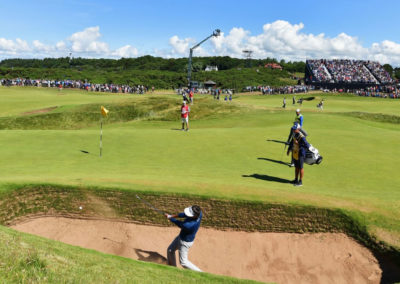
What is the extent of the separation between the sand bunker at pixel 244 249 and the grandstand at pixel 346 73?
8667cm

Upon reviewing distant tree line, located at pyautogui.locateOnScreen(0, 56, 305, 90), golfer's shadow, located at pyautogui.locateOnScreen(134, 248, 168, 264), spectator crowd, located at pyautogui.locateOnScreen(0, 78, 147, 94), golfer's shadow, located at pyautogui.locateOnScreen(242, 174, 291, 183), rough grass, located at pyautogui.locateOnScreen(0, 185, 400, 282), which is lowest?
golfer's shadow, located at pyautogui.locateOnScreen(134, 248, 168, 264)

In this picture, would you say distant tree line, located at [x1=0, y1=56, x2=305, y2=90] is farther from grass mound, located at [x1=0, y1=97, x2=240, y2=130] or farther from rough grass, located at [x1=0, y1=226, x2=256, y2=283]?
rough grass, located at [x1=0, y1=226, x2=256, y2=283]

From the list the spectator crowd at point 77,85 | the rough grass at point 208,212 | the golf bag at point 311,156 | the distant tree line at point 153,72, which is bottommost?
the rough grass at point 208,212

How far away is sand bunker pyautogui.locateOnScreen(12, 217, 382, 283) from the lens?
9141 millimetres

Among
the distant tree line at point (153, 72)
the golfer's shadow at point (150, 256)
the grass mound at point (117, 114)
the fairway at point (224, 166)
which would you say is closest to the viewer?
the golfer's shadow at point (150, 256)

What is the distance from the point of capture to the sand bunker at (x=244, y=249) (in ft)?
30.0

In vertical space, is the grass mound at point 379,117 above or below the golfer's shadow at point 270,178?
above

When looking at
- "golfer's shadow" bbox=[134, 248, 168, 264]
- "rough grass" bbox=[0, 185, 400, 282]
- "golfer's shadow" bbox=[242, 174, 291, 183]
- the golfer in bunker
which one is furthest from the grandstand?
the golfer in bunker

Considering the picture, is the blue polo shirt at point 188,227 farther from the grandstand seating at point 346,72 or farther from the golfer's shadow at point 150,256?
the grandstand seating at point 346,72

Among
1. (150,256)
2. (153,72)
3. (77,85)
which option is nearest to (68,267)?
(150,256)

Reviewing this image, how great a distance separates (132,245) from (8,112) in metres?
35.9

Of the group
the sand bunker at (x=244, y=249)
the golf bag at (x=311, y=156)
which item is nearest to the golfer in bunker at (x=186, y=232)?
the sand bunker at (x=244, y=249)

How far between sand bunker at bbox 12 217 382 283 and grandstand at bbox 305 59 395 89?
3412 inches

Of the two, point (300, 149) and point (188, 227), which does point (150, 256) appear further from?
point (300, 149)
